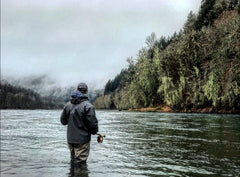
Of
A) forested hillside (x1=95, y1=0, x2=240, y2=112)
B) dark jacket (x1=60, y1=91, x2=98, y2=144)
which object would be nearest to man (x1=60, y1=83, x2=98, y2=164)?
dark jacket (x1=60, y1=91, x2=98, y2=144)

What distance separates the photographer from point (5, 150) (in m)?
9.53

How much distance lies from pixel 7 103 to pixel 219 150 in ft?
704

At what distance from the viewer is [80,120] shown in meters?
5.93

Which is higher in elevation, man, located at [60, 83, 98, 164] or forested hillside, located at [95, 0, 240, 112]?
forested hillside, located at [95, 0, 240, 112]

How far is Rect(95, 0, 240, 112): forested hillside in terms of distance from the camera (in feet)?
104

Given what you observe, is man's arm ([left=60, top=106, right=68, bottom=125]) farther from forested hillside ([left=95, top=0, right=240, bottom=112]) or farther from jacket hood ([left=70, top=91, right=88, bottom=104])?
forested hillside ([left=95, top=0, right=240, bottom=112])

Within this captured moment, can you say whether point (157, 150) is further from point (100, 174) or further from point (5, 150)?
point (5, 150)

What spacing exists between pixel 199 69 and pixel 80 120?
41659mm

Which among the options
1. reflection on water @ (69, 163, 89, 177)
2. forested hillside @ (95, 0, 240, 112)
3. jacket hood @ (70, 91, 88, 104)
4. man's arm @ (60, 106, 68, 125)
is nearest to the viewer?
reflection on water @ (69, 163, 89, 177)

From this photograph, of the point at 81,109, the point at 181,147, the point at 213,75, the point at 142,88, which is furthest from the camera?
the point at 142,88

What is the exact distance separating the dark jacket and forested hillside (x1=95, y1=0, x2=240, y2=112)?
27382 mm

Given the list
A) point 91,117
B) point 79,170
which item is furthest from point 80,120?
point 79,170

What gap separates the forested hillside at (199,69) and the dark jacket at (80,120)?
2738 cm

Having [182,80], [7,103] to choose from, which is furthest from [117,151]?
[7,103]
